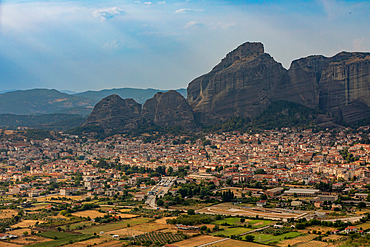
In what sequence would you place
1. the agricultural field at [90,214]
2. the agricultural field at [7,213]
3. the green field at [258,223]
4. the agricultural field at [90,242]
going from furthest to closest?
1. the agricultural field at [90,214]
2. the agricultural field at [7,213]
3. the green field at [258,223]
4. the agricultural field at [90,242]

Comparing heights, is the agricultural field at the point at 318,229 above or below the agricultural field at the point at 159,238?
above

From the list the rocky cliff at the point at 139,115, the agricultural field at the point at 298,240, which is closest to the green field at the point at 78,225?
the agricultural field at the point at 298,240

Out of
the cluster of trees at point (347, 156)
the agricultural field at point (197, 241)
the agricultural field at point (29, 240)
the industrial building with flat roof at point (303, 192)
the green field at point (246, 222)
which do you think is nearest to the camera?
the agricultural field at point (197, 241)

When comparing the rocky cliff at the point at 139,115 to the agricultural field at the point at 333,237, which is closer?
the agricultural field at the point at 333,237

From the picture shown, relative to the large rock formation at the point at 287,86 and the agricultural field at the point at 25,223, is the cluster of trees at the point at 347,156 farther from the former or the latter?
the agricultural field at the point at 25,223

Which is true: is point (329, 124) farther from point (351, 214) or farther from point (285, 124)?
point (351, 214)

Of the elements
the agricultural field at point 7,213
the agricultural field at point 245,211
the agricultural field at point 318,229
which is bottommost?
the agricultural field at point 7,213

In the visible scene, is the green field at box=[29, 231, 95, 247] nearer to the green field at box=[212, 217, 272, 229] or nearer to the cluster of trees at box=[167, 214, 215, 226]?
the cluster of trees at box=[167, 214, 215, 226]

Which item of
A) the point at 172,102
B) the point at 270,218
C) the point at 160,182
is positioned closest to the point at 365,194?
the point at 270,218
